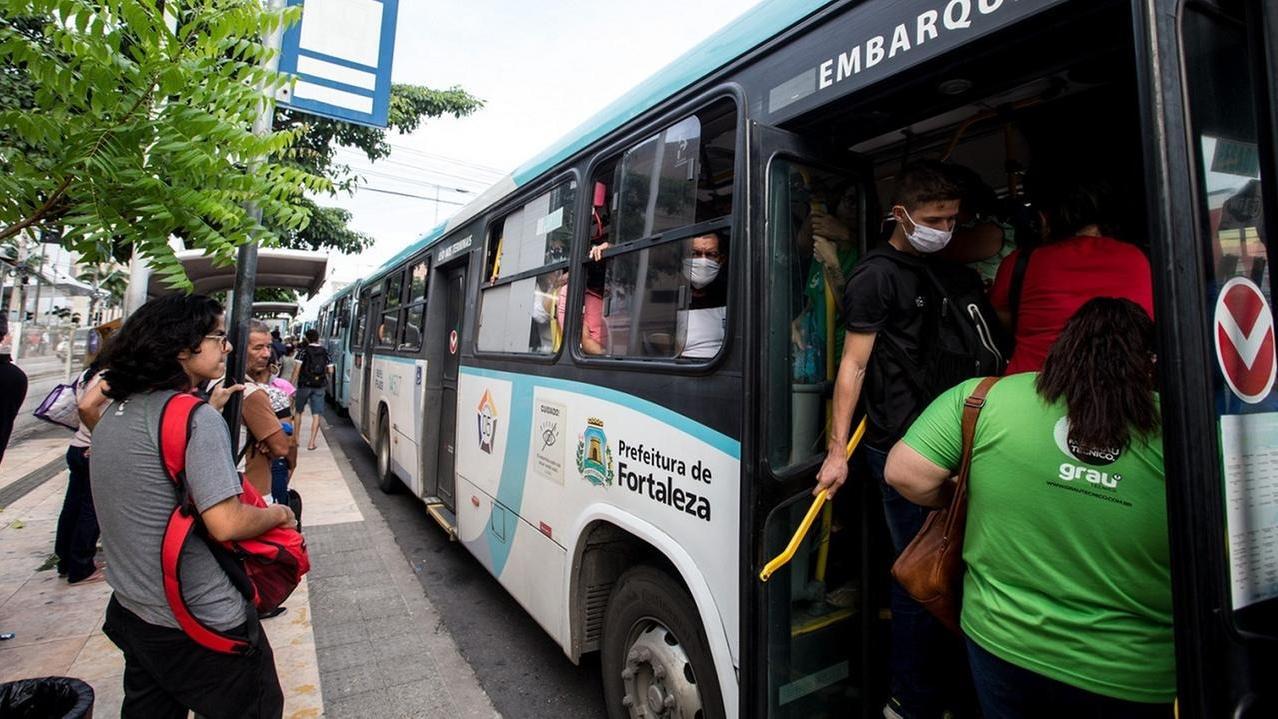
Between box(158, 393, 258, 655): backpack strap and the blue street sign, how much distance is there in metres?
2.20

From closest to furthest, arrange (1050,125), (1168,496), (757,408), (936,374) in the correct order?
Result: (1168,496)
(757,408)
(936,374)
(1050,125)

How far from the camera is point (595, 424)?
9.15ft

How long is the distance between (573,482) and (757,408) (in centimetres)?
134

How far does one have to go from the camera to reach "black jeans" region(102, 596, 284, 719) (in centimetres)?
186

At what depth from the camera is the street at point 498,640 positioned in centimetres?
326

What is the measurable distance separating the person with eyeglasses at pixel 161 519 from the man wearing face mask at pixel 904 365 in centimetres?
182

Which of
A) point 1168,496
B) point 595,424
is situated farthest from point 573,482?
point 1168,496

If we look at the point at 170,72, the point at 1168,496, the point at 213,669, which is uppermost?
the point at 170,72

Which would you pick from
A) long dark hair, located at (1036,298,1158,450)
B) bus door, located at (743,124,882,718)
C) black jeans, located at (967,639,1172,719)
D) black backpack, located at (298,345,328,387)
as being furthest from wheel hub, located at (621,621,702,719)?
black backpack, located at (298,345,328,387)

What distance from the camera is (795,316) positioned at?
2.02m

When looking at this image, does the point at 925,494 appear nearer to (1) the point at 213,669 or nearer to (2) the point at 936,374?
(2) the point at 936,374

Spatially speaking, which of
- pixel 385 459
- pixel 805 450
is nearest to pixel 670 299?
pixel 805 450

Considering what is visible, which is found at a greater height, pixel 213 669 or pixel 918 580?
pixel 918 580

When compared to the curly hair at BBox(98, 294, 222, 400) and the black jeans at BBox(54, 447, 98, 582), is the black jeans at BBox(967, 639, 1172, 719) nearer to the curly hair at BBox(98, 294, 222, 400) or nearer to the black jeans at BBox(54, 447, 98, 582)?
the curly hair at BBox(98, 294, 222, 400)
